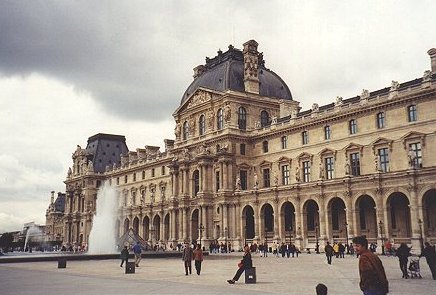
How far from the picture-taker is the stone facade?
47875mm

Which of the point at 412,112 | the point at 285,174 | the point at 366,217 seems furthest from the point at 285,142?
the point at 412,112

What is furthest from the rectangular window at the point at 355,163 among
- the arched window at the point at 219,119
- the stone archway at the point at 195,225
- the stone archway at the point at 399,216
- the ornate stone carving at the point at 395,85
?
the stone archway at the point at 195,225

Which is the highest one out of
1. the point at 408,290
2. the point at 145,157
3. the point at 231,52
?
the point at 231,52

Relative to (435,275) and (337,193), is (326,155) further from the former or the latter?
(435,275)

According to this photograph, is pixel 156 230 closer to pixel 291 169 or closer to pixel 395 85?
pixel 291 169

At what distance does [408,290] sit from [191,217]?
181 ft

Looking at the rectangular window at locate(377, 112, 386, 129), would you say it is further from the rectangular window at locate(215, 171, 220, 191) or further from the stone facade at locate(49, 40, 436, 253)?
the rectangular window at locate(215, 171, 220, 191)

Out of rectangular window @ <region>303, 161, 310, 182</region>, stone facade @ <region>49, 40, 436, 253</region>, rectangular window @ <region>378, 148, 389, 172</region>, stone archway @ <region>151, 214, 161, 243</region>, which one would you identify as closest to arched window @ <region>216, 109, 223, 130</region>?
stone facade @ <region>49, 40, 436, 253</region>

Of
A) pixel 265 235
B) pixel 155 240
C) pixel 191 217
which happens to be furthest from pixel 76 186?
pixel 265 235

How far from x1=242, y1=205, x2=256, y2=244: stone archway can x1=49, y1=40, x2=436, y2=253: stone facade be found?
15 centimetres

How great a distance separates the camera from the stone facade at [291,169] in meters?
47.9

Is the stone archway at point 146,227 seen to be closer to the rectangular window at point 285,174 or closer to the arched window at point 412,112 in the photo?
the rectangular window at point 285,174

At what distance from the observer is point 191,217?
71.1m

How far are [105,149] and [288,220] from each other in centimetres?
6530
